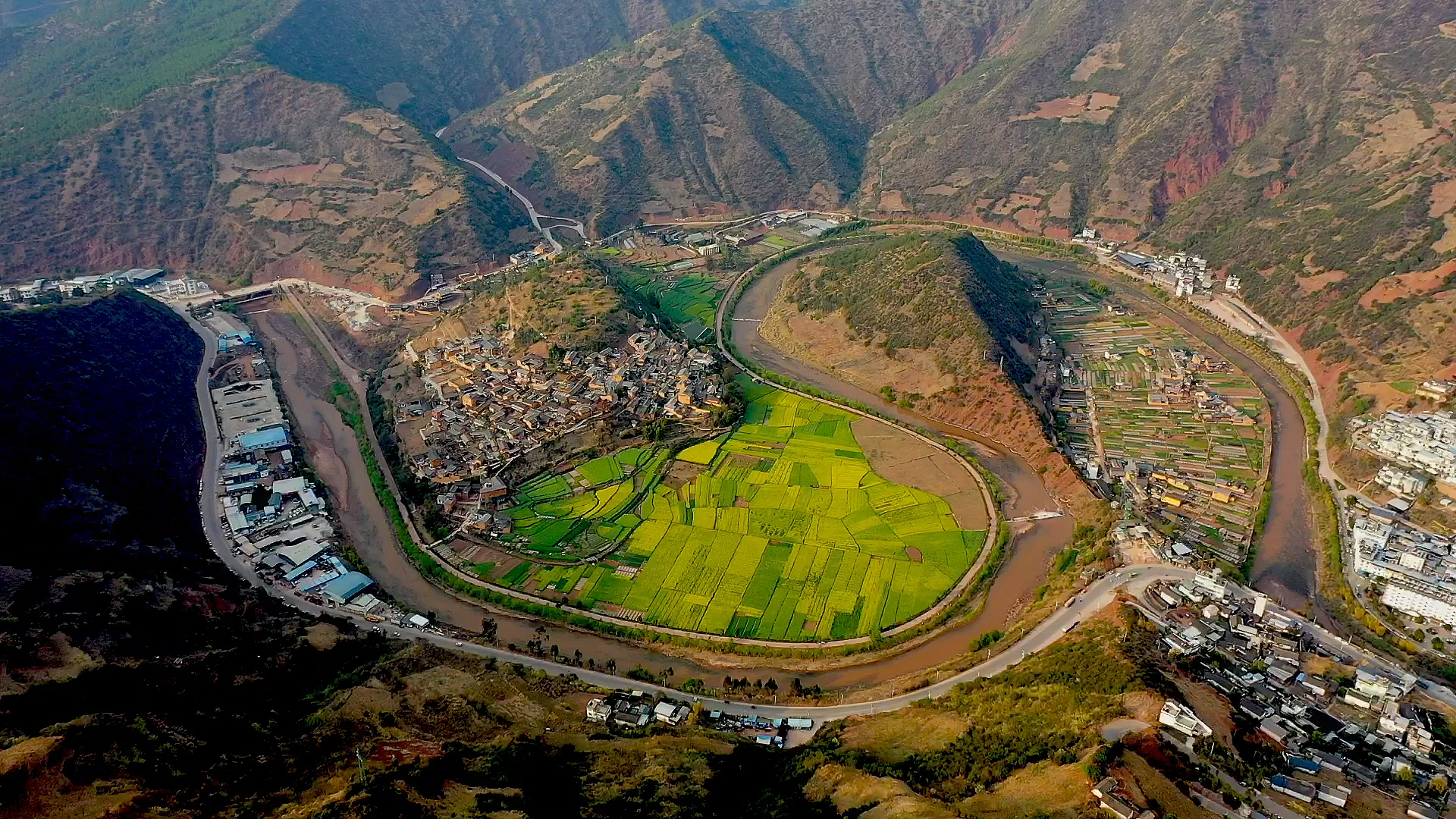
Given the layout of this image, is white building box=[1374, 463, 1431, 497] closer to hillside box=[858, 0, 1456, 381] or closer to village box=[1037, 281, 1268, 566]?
village box=[1037, 281, 1268, 566]

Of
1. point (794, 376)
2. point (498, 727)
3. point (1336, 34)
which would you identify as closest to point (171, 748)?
point (498, 727)

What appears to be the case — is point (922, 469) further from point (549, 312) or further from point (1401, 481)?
point (549, 312)

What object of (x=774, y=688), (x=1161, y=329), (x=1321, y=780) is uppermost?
(x=1161, y=329)

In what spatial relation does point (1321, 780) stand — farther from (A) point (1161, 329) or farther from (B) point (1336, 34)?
(B) point (1336, 34)

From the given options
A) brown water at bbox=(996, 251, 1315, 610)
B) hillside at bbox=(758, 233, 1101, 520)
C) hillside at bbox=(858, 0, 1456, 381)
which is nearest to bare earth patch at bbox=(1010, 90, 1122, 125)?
hillside at bbox=(858, 0, 1456, 381)

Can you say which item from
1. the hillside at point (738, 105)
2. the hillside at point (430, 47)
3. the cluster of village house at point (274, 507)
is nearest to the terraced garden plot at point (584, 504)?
the cluster of village house at point (274, 507)
